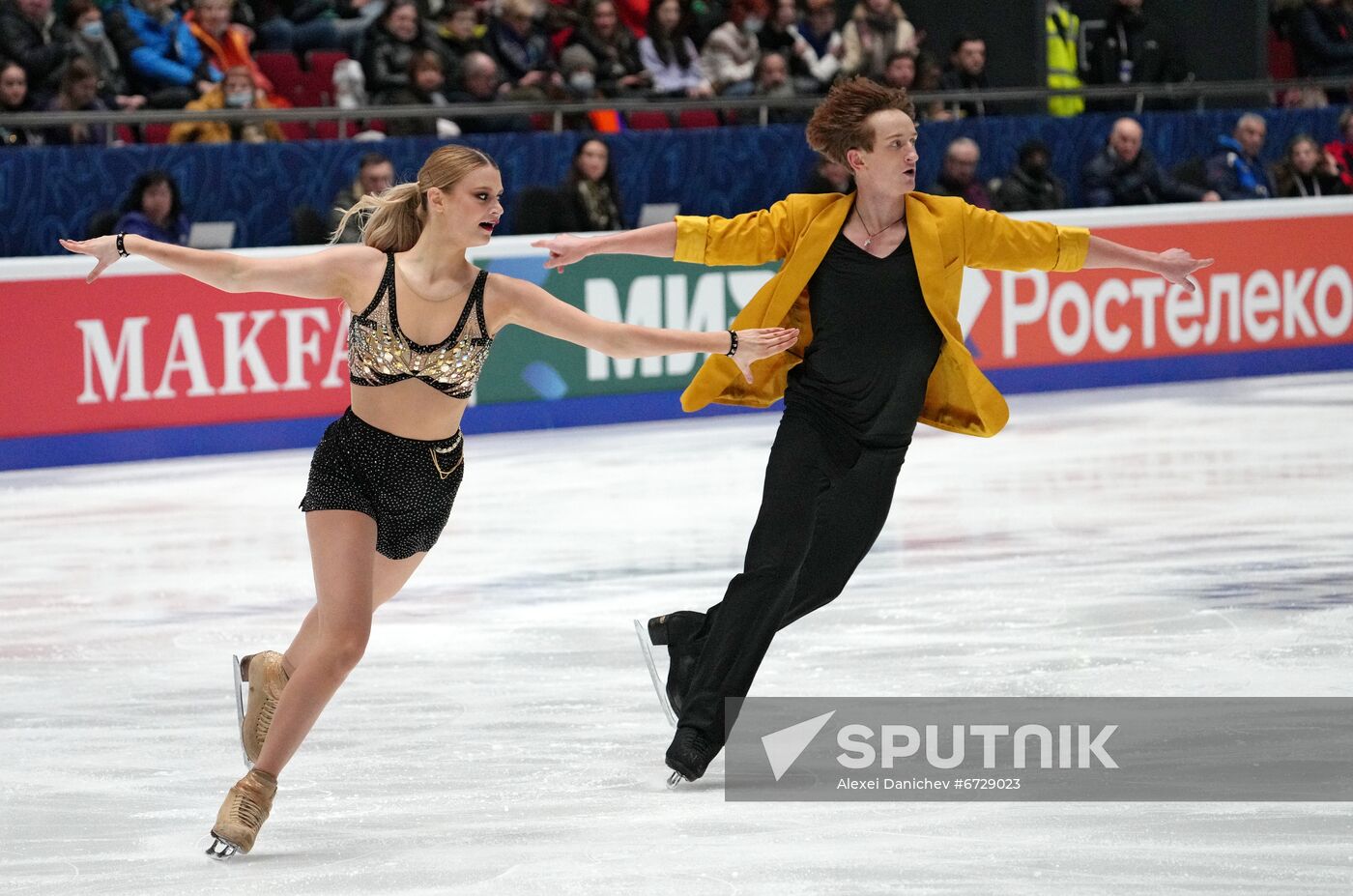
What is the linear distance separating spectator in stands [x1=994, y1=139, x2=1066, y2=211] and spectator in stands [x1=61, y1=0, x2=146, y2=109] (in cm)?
462

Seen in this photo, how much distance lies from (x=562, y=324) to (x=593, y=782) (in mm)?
1001

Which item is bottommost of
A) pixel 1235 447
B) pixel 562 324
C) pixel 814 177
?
pixel 1235 447

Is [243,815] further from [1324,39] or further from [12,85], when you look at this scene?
[1324,39]

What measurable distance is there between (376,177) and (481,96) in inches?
55.3

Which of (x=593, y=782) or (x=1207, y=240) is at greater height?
(x=593, y=782)

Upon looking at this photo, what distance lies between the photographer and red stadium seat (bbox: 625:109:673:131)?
12.2 m

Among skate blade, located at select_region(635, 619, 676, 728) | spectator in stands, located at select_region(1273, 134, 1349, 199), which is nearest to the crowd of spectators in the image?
spectator in stands, located at select_region(1273, 134, 1349, 199)

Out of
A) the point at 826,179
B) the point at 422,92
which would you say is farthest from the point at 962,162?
the point at 422,92

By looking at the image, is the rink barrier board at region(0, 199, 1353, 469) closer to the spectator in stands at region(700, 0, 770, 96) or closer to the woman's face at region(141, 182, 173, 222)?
the woman's face at region(141, 182, 173, 222)

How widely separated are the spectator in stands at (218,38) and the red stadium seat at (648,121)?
6.84ft

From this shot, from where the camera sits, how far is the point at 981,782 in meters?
4.55

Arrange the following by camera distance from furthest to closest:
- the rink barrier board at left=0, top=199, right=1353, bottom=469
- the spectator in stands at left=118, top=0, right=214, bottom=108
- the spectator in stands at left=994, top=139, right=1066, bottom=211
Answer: the spectator in stands at left=994, top=139, right=1066, bottom=211
the spectator in stands at left=118, top=0, right=214, bottom=108
the rink barrier board at left=0, top=199, right=1353, bottom=469

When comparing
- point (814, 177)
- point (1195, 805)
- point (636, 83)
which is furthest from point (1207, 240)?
point (1195, 805)

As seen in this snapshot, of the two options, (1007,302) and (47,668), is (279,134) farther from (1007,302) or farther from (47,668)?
(47,668)
